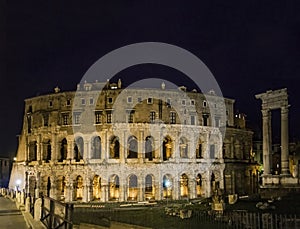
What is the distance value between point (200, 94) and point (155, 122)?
7.49m

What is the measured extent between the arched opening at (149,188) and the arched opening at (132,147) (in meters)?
2.98

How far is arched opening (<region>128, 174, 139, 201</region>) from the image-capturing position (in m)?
51.4

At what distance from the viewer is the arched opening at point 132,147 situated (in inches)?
2076

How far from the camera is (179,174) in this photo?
170ft

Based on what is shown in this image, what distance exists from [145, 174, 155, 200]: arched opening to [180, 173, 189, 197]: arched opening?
141 inches

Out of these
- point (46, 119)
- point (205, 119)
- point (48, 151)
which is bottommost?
point (48, 151)

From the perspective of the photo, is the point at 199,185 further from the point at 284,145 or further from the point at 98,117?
the point at 284,145

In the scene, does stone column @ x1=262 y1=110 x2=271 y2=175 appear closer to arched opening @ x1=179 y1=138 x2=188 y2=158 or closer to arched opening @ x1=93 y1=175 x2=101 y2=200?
arched opening @ x1=179 y1=138 x2=188 y2=158

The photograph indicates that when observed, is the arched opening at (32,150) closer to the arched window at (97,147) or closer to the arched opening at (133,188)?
the arched window at (97,147)

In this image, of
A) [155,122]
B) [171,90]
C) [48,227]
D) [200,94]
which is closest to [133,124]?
[155,122]

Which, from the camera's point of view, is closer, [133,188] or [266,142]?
[266,142]

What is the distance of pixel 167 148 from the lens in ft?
179

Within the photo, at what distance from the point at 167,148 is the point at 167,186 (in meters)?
4.50

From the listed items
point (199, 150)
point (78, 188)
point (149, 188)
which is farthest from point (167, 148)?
point (78, 188)
